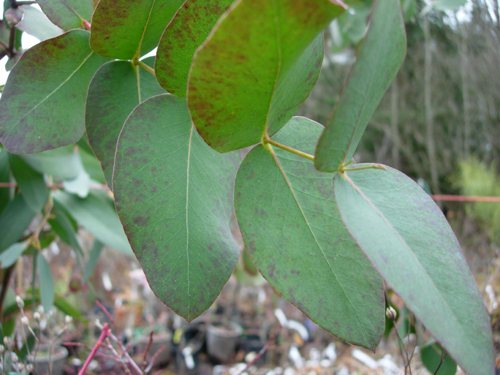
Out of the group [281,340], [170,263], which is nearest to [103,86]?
[170,263]

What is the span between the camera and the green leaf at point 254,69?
0.15 m

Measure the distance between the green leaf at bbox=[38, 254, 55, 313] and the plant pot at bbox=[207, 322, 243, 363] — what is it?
1.79 metres

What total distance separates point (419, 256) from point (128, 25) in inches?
9.1

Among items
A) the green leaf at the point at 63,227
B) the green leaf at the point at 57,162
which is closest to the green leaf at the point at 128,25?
the green leaf at the point at 57,162

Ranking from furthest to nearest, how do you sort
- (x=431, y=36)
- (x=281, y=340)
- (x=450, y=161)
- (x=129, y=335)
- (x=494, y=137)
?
(x=431, y=36)
(x=450, y=161)
(x=494, y=137)
(x=281, y=340)
(x=129, y=335)

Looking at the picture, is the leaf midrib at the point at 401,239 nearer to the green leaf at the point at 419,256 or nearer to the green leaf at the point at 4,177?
the green leaf at the point at 419,256

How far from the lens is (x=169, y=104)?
0.23 metres

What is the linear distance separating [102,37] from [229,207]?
0.14 meters

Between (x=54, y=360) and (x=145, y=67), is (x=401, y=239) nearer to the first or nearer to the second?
(x=145, y=67)

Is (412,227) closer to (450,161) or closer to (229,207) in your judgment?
(229,207)

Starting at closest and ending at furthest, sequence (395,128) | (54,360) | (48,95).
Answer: (48,95) → (54,360) → (395,128)

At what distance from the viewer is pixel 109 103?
262mm

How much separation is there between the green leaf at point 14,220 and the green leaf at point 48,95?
266mm

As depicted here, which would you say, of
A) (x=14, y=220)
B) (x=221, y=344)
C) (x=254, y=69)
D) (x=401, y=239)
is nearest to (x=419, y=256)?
(x=401, y=239)
